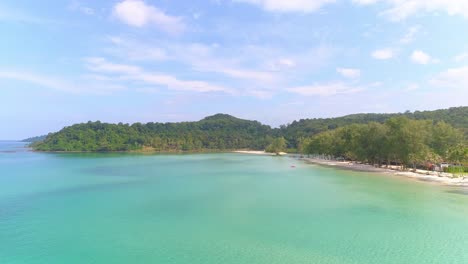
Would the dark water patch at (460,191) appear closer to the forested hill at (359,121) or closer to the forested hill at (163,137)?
the forested hill at (359,121)

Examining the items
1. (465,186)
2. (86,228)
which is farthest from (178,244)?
(465,186)

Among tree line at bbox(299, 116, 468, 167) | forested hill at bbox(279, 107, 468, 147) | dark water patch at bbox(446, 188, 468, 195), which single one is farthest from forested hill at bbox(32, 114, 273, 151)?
dark water patch at bbox(446, 188, 468, 195)

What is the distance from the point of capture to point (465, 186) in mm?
33406

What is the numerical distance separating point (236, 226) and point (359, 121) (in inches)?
4947

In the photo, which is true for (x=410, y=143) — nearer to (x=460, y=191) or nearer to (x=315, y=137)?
(x=460, y=191)

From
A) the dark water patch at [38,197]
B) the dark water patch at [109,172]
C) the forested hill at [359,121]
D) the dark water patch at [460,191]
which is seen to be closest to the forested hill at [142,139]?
the forested hill at [359,121]

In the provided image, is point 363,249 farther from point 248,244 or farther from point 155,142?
point 155,142

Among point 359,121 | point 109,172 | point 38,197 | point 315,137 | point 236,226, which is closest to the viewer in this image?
point 236,226

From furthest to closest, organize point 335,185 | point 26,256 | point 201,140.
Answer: point 201,140, point 335,185, point 26,256

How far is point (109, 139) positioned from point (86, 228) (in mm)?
130691

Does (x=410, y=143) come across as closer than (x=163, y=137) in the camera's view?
Yes

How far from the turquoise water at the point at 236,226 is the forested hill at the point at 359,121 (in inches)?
2158

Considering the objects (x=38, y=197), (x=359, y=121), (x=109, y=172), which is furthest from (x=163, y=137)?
(x=38, y=197)

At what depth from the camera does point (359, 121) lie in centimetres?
13238
